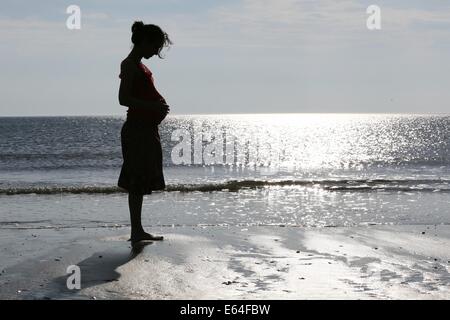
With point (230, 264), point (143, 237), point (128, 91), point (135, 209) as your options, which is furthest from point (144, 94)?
point (230, 264)

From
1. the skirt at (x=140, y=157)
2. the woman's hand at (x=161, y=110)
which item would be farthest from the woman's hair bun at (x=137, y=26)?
the skirt at (x=140, y=157)

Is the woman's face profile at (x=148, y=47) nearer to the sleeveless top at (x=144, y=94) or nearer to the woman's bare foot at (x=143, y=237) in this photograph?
the sleeveless top at (x=144, y=94)

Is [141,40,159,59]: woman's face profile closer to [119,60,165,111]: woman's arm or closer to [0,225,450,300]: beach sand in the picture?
[119,60,165,111]: woman's arm

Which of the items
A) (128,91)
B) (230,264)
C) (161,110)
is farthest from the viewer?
(161,110)

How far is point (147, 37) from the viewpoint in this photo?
6.47 meters

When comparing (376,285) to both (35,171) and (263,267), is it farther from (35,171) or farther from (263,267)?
(35,171)

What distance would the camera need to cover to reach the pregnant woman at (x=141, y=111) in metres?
6.43

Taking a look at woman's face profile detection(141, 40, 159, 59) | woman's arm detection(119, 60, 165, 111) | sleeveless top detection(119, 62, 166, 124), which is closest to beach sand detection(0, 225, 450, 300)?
sleeveless top detection(119, 62, 166, 124)

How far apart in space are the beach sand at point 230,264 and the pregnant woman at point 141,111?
74 cm

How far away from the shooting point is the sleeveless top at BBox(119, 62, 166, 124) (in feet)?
21.2

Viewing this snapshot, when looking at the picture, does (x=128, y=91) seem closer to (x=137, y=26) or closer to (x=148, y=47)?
(x=148, y=47)

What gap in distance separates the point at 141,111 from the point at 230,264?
1817mm

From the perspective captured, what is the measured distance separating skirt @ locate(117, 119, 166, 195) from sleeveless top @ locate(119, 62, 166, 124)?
0.06 metres

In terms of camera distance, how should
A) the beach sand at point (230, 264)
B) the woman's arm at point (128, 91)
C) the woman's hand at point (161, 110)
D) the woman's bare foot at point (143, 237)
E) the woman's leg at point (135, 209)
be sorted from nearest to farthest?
1. the beach sand at point (230, 264)
2. the woman's arm at point (128, 91)
3. the woman's hand at point (161, 110)
4. the woman's leg at point (135, 209)
5. the woman's bare foot at point (143, 237)
